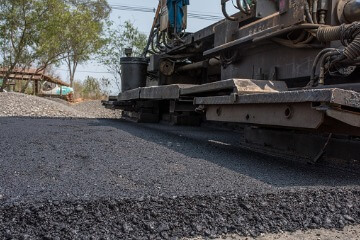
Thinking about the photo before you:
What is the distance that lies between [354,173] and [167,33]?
533 cm

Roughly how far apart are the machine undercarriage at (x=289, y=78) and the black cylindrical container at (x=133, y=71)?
2613mm

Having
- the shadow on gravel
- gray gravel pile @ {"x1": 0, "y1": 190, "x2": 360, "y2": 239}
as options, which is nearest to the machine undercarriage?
the shadow on gravel

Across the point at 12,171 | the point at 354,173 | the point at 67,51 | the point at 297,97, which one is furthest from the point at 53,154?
the point at 67,51

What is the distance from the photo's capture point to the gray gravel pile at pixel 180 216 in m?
2.02

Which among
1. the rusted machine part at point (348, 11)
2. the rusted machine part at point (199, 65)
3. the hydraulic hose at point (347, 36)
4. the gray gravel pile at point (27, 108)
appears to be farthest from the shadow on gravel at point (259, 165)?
the gray gravel pile at point (27, 108)

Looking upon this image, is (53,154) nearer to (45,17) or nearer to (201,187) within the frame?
(201,187)

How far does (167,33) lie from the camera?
799 cm

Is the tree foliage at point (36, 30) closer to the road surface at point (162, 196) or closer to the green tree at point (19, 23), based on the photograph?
the green tree at point (19, 23)

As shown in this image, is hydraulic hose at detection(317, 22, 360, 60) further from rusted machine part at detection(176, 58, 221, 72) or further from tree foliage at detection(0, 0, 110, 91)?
tree foliage at detection(0, 0, 110, 91)

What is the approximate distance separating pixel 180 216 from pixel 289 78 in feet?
8.81

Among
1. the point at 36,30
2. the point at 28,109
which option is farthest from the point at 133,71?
the point at 36,30

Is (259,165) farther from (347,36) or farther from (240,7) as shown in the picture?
(240,7)

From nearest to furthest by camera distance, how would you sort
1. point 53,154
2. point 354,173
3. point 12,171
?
point 12,171 → point 354,173 → point 53,154

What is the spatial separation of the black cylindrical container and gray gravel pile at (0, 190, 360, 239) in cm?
698
